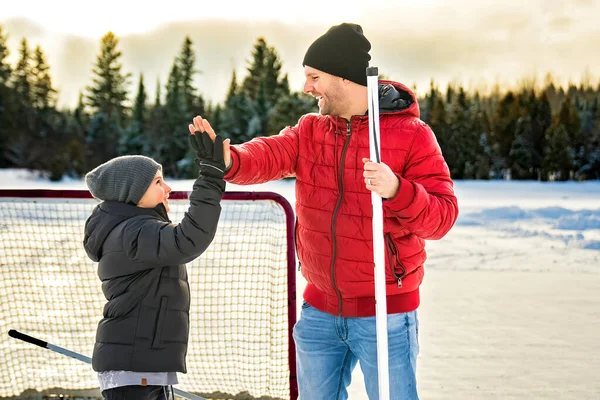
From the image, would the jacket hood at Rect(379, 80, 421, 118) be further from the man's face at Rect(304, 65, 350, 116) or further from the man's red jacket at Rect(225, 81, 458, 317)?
the man's face at Rect(304, 65, 350, 116)

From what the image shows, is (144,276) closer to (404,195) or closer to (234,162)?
(234,162)

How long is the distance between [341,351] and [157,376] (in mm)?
598

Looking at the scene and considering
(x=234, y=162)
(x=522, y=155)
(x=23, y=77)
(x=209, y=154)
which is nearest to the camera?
(x=209, y=154)

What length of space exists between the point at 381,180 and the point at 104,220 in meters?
0.87

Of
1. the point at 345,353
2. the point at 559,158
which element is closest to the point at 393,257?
the point at 345,353

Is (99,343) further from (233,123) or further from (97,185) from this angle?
(233,123)

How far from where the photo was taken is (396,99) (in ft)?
6.83

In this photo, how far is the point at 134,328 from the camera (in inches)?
80.4

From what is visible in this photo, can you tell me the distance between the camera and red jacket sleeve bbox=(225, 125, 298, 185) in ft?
7.09

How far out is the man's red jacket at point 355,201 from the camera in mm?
2002

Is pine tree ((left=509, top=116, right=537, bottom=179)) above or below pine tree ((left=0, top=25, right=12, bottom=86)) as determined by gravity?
below

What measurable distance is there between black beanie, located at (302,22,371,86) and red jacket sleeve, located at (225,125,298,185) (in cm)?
27

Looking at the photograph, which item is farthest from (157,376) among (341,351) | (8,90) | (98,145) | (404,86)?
(8,90)

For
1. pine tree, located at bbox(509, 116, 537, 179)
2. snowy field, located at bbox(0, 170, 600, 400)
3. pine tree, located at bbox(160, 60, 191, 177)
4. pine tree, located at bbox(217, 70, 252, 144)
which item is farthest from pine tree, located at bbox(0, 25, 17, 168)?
snowy field, located at bbox(0, 170, 600, 400)
